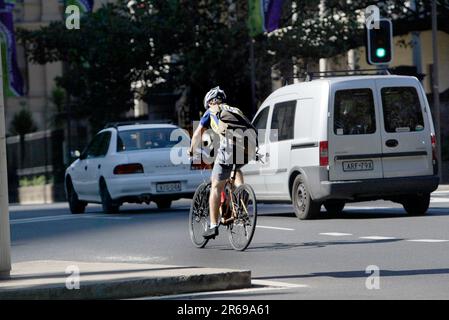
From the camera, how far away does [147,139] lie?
2542 centimetres

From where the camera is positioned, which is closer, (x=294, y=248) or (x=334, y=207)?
(x=294, y=248)

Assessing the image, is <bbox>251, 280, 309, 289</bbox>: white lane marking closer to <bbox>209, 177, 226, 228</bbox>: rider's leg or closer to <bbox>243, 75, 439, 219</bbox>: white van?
<bbox>209, 177, 226, 228</bbox>: rider's leg

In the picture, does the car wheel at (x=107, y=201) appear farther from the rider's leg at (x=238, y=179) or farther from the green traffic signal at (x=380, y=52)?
the rider's leg at (x=238, y=179)

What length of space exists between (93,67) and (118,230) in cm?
2657

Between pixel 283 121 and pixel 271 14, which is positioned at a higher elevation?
pixel 271 14

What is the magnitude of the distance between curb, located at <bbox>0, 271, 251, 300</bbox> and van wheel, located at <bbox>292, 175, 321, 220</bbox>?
823 cm

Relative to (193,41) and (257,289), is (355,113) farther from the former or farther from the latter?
(193,41)

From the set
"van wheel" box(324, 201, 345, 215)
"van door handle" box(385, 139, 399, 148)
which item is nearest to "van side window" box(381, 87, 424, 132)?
"van door handle" box(385, 139, 399, 148)

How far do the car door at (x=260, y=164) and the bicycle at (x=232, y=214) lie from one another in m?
5.25

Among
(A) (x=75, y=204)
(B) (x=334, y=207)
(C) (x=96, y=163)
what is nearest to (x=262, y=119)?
(B) (x=334, y=207)

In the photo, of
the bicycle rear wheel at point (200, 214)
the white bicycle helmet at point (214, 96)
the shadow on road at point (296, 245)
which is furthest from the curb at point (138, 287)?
the bicycle rear wheel at point (200, 214)

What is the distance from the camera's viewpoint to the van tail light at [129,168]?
80.4ft

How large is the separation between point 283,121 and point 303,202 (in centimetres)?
140

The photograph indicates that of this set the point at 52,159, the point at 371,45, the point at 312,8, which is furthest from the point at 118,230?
the point at 52,159
